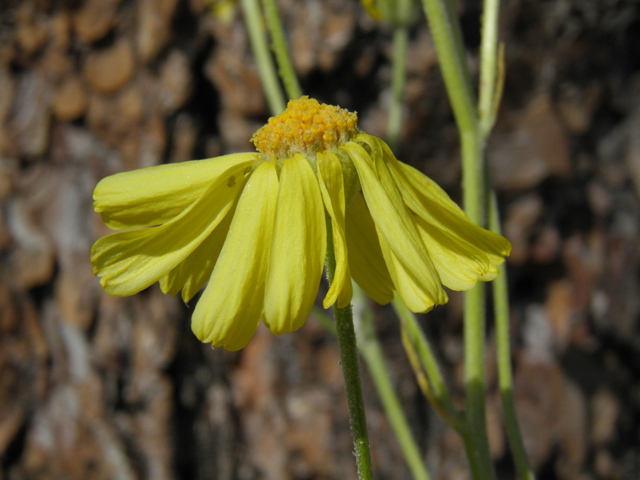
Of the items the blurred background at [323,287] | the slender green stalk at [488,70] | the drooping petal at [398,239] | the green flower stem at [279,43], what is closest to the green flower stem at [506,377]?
the slender green stalk at [488,70]

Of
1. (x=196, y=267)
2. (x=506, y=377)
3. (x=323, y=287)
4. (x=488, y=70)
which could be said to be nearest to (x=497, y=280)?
(x=506, y=377)

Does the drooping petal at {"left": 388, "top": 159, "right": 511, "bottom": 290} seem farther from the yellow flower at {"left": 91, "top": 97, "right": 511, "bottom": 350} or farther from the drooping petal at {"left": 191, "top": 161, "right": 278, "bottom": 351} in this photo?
the drooping petal at {"left": 191, "top": 161, "right": 278, "bottom": 351}

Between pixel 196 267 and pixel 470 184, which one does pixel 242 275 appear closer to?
pixel 196 267

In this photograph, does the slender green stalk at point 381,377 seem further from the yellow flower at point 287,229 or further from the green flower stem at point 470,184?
the yellow flower at point 287,229

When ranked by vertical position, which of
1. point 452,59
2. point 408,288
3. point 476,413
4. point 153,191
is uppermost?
point 452,59

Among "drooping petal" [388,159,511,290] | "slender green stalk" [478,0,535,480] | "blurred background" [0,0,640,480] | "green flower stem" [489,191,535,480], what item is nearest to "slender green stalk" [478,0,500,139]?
"slender green stalk" [478,0,535,480]

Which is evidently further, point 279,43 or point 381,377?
point 381,377

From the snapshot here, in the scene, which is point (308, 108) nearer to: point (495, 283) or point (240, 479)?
point (495, 283)
